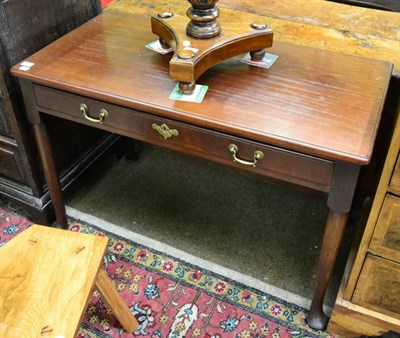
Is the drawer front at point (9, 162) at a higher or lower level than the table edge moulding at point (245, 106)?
lower

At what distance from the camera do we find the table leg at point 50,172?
4.88 ft

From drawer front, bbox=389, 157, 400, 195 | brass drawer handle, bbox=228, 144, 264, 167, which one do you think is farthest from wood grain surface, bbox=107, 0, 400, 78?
brass drawer handle, bbox=228, 144, 264, 167

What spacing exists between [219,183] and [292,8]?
0.74 m

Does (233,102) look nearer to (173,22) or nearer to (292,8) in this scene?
(173,22)

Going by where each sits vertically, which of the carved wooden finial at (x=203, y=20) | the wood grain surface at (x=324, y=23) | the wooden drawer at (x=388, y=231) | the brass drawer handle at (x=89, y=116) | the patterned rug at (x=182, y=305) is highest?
the carved wooden finial at (x=203, y=20)

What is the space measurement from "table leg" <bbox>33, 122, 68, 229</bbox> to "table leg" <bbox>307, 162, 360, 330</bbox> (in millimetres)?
891

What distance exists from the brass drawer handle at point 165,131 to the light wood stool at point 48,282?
0.32 metres

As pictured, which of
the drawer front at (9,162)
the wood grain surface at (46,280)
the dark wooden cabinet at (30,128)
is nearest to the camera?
the wood grain surface at (46,280)

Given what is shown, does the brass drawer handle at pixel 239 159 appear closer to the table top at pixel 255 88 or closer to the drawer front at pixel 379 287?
the table top at pixel 255 88

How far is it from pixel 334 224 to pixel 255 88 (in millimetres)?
407

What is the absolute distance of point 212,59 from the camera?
126cm

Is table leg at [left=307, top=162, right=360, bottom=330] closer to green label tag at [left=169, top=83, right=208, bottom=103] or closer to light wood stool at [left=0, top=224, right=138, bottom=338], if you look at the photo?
green label tag at [left=169, top=83, right=208, bottom=103]

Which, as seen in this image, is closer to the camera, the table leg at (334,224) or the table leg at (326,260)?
the table leg at (334,224)

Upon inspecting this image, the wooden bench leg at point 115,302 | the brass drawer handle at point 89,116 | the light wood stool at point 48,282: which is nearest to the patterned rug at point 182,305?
the wooden bench leg at point 115,302
